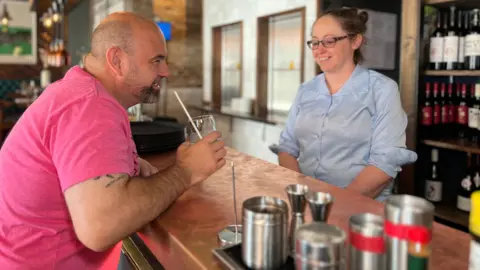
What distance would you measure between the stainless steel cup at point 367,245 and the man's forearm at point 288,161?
1.39 meters

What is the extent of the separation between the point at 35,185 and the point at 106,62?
1.31 feet

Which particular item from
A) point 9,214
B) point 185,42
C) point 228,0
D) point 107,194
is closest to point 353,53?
point 107,194

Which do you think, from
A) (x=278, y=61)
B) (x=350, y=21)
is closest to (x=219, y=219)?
(x=350, y=21)

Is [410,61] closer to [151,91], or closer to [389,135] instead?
[389,135]

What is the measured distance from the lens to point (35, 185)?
3.61 ft

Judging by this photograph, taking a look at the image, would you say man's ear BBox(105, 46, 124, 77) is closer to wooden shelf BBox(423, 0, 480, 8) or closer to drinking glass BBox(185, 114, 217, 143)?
drinking glass BBox(185, 114, 217, 143)

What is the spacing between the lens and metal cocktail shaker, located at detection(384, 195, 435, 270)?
0.64m

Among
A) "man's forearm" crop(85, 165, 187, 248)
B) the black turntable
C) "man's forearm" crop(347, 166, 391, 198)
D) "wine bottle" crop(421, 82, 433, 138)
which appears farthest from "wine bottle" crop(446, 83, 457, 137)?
"man's forearm" crop(85, 165, 187, 248)

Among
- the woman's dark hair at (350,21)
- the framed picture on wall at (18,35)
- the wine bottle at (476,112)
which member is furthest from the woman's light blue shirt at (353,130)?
the framed picture on wall at (18,35)

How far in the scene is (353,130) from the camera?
190cm

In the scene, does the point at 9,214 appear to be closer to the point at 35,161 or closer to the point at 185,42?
the point at 35,161

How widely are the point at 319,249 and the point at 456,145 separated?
196 centimetres

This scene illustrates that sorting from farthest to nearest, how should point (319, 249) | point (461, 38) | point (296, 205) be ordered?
1. point (461, 38)
2. point (296, 205)
3. point (319, 249)

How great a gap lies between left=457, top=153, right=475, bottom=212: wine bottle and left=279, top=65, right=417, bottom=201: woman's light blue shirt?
0.74 metres
